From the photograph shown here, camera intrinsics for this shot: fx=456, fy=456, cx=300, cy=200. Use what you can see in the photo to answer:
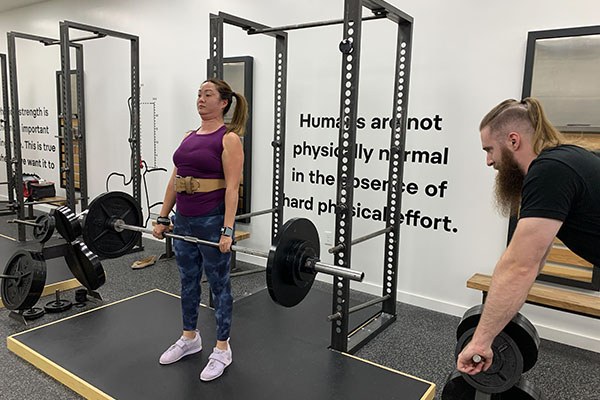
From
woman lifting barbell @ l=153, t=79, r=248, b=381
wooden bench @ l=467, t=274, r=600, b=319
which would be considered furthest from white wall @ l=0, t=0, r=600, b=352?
woman lifting barbell @ l=153, t=79, r=248, b=381

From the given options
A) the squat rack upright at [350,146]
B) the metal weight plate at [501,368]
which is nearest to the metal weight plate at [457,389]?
the metal weight plate at [501,368]

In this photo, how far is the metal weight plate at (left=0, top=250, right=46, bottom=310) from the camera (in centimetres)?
297

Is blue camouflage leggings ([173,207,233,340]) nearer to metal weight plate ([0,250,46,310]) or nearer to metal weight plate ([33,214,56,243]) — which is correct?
metal weight plate ([0,250,46,310])

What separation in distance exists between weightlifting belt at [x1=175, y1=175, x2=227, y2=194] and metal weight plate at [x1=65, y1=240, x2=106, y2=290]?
1223 mm

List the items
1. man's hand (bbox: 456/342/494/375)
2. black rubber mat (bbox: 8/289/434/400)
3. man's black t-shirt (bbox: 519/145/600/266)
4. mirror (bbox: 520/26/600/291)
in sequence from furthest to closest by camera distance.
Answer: mirror (bbox: 520/26/600/291), black rubber mat (bbox: 8/289/434/400), man's hand (bbox: 456/342/494/375), man's black t-shirt (bbox: 519/145/600/266)

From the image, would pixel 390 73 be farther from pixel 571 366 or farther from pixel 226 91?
pixel 571 366

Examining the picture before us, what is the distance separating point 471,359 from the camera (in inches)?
58.2

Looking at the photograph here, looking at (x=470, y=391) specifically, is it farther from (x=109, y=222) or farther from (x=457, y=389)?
(x=109, y=222)

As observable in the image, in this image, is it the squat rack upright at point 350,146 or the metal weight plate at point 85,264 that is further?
the metal weight plate at point 85,264

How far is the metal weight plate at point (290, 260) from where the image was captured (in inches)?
72.4

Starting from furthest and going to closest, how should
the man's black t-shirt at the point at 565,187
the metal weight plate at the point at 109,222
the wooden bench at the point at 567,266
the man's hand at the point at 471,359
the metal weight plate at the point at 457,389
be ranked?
the wooden bench at the point at 567,266 → the metal weight plate at the point at 109,222 → the metal weight plate at the point at 457,389 → the man's hand at the point at 471,359 → the man's black t-shirt at the point at 565,187

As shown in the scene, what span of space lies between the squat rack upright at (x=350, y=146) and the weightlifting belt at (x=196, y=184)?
0.72 metres

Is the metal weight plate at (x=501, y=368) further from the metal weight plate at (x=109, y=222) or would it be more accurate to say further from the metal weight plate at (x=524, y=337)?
the metal weight plate at (x=109, y=222)

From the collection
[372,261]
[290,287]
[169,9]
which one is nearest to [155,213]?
[169,9]
